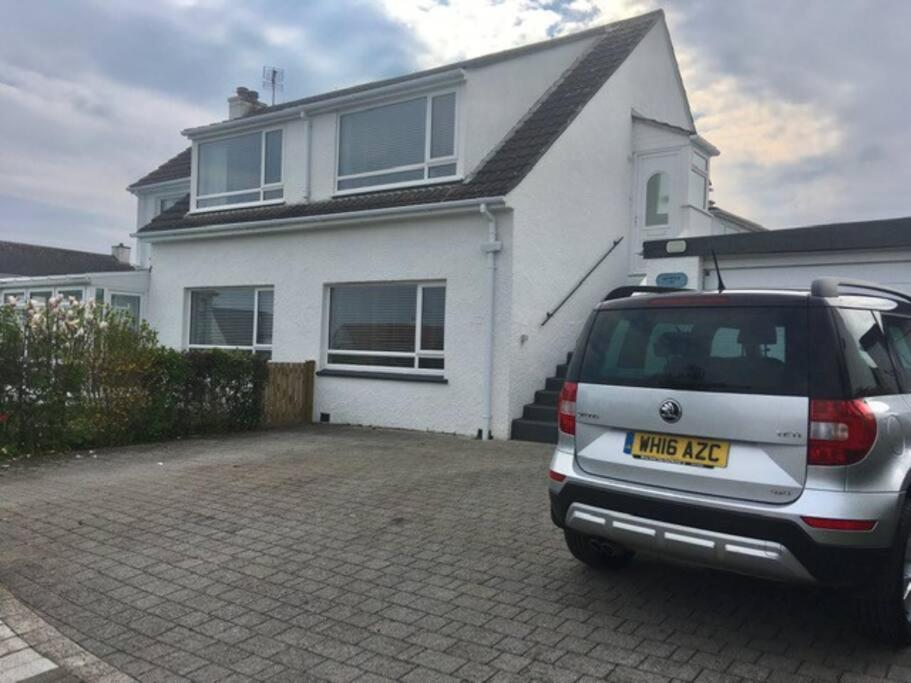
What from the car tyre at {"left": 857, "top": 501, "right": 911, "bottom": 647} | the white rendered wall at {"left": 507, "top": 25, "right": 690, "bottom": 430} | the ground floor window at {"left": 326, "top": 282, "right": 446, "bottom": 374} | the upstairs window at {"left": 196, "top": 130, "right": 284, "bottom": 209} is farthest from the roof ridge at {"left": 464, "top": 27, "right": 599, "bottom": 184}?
the car tyre at {"left": 857, "top": 501, "right": 911, "bottom": 647}

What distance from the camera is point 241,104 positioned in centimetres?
2109

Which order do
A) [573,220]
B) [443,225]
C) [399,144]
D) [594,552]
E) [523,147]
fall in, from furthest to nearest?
[399,144]
[573,220]
[523,147]
[443,225]
[594,552]

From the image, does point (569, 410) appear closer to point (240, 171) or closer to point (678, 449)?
point (678, 449)

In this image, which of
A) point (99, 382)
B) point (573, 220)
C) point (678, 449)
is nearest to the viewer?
point (678, 449)

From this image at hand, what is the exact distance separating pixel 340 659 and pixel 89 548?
2662 millimetres

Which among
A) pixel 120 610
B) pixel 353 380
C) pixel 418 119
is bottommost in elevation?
pixel 120 610

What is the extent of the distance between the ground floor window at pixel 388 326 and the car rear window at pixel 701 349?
23.6 feet

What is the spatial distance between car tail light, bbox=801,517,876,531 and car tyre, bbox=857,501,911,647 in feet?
0.74

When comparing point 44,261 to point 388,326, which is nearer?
point 388,326

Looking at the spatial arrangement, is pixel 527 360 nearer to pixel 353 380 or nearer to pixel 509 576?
A: pixel 353 380

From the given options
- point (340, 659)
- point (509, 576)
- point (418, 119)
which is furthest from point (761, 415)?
point (418, 119)

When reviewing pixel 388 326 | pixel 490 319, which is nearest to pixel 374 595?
pixel 490 319

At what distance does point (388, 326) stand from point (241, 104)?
12.8 metres

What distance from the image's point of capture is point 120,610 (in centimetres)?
396
